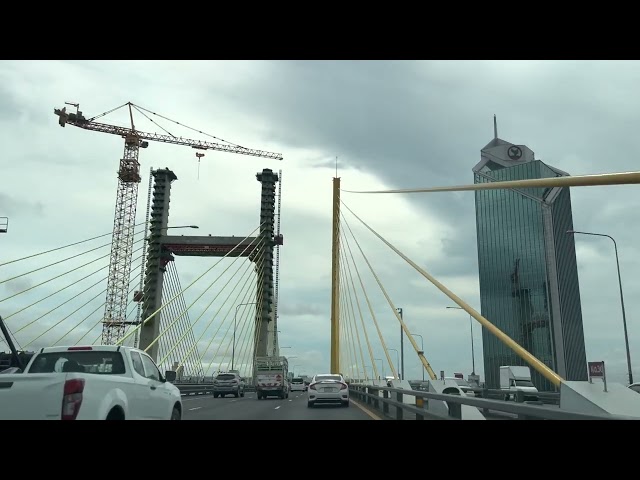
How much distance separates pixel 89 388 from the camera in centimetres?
774

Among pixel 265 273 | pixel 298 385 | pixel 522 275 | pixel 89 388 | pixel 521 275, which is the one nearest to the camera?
pixel 89 388

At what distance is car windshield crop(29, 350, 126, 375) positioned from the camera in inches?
386

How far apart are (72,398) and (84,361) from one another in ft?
8.12

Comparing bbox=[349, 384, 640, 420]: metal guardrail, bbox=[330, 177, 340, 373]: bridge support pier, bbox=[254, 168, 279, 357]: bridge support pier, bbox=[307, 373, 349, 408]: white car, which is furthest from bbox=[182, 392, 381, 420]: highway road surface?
bbox=[254, 168, 279, 357]: bridge support pier

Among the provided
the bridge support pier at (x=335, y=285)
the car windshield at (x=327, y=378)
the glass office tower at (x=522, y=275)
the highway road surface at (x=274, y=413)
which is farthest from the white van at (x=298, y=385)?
the highway road surface at (x=274, y=413)

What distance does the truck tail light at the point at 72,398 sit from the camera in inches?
294

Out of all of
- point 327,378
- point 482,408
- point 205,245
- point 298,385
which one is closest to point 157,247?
point 205,245

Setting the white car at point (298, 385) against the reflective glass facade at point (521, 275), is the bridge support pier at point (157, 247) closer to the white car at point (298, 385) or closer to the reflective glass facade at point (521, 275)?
the white car at point (298, 385)

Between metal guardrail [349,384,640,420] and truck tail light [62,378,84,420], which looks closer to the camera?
metal guardrail [349,384,640,420]

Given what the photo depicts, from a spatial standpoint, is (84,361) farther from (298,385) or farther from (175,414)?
(298,385)

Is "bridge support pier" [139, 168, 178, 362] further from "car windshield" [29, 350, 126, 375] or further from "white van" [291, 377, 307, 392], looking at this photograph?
"car windshield" [29, 350, 126, 375]
